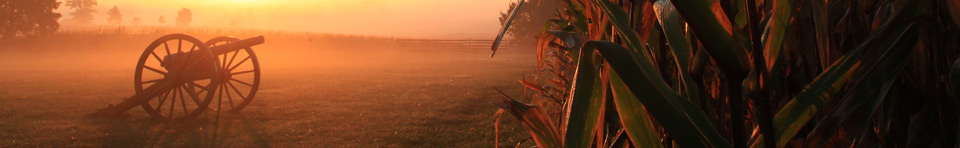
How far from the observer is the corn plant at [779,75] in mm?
331

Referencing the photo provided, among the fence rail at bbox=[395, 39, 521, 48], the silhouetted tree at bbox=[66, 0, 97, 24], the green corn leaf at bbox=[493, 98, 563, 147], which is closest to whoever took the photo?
the green corn leaf at bbox=[493, 98, 563, 147]

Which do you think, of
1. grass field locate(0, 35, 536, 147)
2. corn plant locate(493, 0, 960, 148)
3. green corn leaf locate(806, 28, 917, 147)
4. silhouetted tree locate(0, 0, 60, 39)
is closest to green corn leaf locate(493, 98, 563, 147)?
corn plant locate(493, 0, 960, 148)

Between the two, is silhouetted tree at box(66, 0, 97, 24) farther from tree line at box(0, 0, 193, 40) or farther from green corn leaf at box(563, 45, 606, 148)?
green corn leaf at box(563, 45, 606, 148)

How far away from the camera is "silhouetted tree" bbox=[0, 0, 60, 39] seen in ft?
116

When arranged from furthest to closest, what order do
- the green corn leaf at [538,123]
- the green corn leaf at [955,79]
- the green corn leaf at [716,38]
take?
1. the green corn leaf at [538,123]
2. the green corn leaf at [955,79]
3. the green corn leaf at [716,38]

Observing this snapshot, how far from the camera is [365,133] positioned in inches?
237

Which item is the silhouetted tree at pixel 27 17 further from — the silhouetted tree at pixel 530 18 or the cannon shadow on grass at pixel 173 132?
the cannon shadow on grass at pixel 173 132

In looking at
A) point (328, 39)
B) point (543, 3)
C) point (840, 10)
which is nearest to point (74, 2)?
point (328, 39)

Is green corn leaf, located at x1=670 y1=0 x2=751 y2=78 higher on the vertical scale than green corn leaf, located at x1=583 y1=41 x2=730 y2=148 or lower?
higher

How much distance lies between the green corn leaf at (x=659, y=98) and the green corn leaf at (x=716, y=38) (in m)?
0.03

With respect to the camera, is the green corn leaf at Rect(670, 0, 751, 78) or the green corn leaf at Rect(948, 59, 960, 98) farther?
the green corn leaf at Rect(948, 59, 960, 98)

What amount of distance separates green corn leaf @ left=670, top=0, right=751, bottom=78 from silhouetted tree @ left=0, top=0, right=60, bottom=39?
44.3 meters

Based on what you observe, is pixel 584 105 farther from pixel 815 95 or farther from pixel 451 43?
pixel 451 43

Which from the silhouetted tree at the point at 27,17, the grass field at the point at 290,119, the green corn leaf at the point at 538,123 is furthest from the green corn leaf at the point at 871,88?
the silhouetted tree at the point at 27,17
